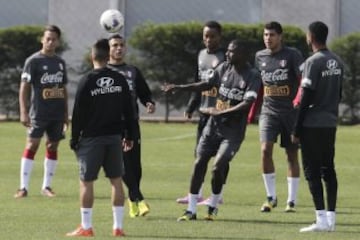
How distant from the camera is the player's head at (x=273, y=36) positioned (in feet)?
50.8

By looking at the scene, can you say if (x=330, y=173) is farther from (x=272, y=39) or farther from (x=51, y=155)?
(x=51, y=155)

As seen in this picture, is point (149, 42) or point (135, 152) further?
point (149, 42)

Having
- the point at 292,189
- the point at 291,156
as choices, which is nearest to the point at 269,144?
the point at 291,156

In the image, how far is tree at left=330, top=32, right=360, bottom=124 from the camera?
35.9 meters

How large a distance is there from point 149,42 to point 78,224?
23.6m

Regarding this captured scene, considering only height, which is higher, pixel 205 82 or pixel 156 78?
pixel 205 82

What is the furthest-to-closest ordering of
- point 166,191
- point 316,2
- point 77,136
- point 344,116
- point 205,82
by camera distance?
point 316,2 → point 344,116 → point 166,191 → point 205,82 → point 77,136

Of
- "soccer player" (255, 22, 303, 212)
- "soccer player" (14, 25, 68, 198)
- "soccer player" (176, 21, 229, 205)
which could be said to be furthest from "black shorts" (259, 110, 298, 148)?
"soccer player" (14, 25, 68, 198)

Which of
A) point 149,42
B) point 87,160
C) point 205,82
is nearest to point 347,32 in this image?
point 149,42

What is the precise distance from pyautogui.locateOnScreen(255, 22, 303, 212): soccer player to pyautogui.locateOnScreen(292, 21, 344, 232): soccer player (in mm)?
2227

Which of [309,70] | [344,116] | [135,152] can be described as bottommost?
[344,116]

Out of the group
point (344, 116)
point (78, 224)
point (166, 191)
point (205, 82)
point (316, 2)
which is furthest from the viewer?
point (316, 2)

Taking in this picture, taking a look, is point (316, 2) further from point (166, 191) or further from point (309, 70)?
point (309, 70)

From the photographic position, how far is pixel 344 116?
36438mm
